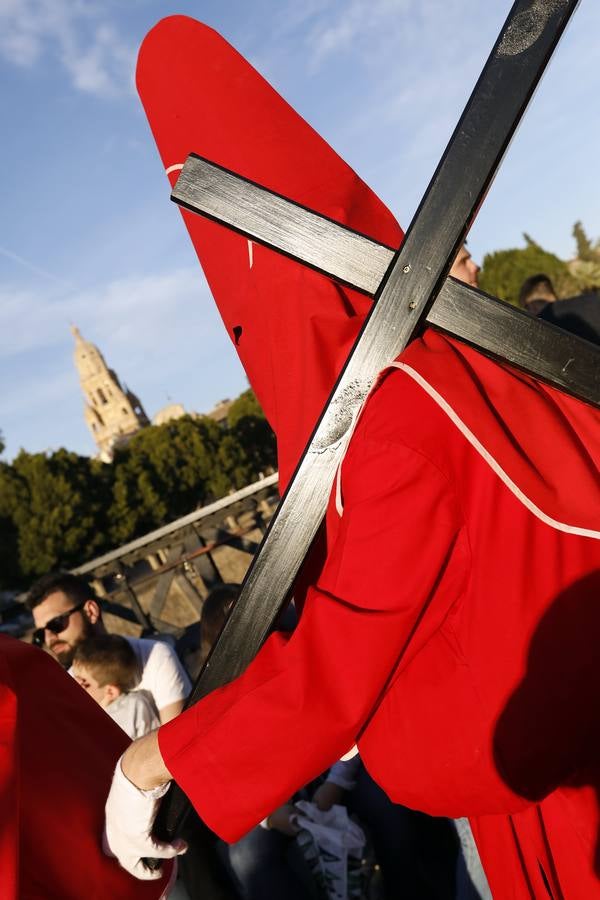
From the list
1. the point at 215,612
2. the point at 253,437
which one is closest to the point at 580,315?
the point at 215,612

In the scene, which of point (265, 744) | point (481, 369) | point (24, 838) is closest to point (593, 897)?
point (265, 744)

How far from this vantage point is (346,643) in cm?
130

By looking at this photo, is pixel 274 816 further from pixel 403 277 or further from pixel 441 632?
pixel 403 277

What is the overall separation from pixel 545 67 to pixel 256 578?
1099mm

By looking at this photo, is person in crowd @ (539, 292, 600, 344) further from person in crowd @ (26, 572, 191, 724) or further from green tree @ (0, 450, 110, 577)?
green tree @ (0, 450, 110, 577)

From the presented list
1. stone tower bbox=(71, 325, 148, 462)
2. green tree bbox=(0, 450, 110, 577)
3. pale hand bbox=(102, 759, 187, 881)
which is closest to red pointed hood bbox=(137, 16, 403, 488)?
pale hand bbox=(102, 759, 187, 881)

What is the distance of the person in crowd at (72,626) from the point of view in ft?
12.4

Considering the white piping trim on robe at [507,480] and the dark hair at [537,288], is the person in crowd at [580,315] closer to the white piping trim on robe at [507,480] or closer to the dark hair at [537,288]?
the dark hair at [537,288]

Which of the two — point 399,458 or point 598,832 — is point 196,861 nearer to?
point 598,832

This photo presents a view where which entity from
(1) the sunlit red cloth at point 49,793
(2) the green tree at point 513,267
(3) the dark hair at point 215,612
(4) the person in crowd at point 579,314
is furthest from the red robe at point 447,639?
(2) the green tree at point 513,267

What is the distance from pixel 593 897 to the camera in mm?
1449

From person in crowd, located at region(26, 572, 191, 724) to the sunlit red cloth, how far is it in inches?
64.6

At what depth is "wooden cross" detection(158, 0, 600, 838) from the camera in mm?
1460

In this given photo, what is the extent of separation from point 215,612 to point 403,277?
8.82ft
